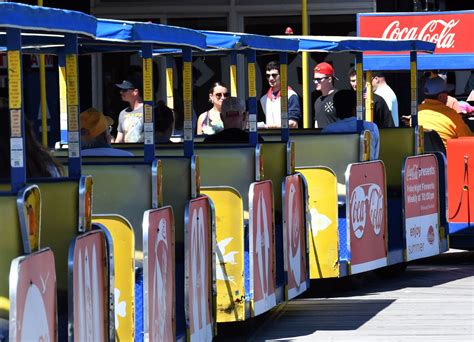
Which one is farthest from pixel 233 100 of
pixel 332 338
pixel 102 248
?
pixel 102 248

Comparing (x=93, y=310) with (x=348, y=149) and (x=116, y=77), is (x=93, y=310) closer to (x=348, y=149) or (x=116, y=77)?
(x=348, y=149)

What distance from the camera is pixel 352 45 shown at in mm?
11703

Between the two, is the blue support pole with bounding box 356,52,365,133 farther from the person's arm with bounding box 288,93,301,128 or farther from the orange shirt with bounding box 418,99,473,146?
the person's arm with bounding box 288,93,301,128

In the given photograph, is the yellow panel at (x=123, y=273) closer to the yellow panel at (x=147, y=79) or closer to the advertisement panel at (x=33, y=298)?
the yellow panel at (x=147, y=79)

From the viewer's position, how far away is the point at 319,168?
11.1 metres

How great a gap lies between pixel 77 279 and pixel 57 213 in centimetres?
34

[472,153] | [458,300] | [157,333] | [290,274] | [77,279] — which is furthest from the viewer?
[472,153]

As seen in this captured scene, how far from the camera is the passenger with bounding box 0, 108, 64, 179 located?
6.20 metres

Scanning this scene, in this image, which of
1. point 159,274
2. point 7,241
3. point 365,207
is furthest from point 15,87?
point 365,207

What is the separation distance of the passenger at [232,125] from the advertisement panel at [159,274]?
8.09 feet

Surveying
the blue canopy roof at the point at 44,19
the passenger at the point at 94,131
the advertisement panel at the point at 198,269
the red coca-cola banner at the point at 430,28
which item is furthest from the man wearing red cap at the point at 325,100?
the blue canopy roof at the point at 44,19

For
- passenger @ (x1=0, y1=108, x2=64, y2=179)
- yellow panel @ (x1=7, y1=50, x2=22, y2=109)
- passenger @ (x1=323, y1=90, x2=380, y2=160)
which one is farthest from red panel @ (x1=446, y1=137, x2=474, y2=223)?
yellow panel @ (x1=7, y1=50, x2=22, y2=109)

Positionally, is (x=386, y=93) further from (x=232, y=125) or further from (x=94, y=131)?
(x=94, y=131)

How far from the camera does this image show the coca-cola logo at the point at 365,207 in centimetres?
1122
